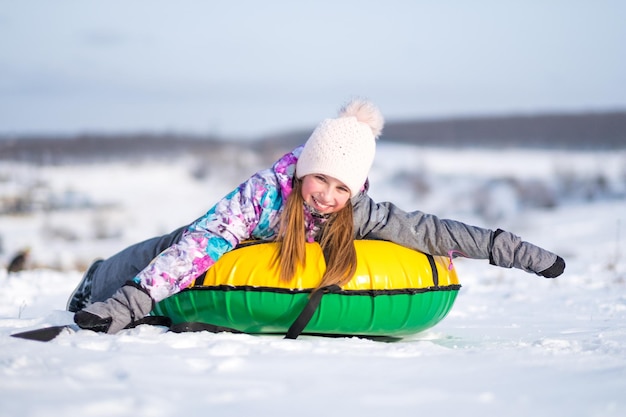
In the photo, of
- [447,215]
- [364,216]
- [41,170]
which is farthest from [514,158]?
[364,216]

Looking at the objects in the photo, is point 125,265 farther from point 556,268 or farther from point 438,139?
point 438,139

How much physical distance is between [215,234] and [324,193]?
1.91 ft

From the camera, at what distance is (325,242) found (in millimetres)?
4016

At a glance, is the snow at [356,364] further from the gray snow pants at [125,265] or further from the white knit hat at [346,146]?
the white knit hat at [346,146]

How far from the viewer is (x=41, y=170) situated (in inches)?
1065

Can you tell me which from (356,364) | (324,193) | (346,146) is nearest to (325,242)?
(324,193)

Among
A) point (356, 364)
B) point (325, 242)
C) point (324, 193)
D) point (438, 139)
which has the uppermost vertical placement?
point (438, 139)

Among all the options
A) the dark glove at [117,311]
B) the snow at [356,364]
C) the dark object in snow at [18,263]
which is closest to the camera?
the snow at [356,364]

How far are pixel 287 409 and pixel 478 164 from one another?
28386 millimetres

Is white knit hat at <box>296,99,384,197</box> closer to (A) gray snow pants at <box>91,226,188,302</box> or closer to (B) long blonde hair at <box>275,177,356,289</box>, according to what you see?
(B) long blonde hair at <box>275,177,356,289</box>

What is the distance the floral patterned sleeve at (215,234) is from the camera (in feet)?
12.4

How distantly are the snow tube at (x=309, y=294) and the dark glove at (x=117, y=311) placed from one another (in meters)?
0.29

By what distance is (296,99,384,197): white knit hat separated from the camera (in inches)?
155

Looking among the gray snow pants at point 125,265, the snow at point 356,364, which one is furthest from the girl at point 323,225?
the snow at point 356,364
